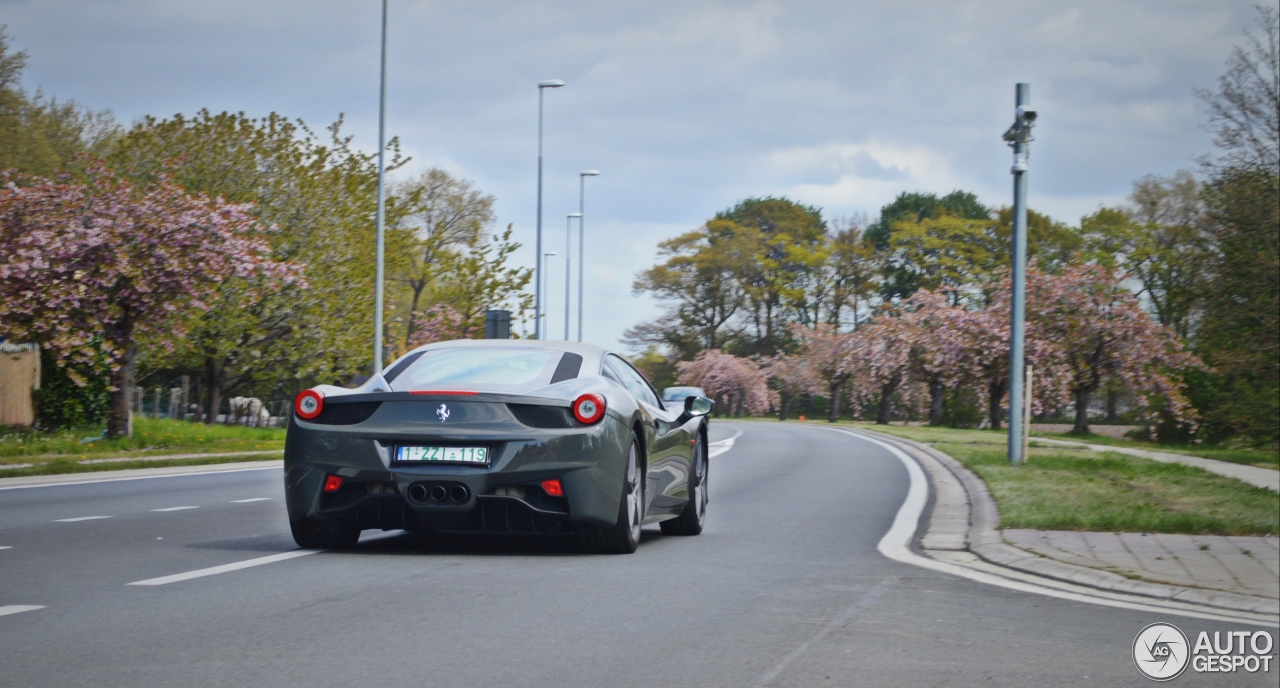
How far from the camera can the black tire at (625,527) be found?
829cm

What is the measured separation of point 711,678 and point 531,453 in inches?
117

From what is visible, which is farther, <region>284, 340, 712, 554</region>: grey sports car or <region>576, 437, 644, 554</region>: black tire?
<region>576, 437, 644, 554</region>: black tire

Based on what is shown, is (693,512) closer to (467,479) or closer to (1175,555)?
(467,479)

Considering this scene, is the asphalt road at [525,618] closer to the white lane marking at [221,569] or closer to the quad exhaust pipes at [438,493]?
the white lane marking at [221,569]

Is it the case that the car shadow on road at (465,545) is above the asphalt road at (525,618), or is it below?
below

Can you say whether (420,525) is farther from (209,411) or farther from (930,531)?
(209,411)

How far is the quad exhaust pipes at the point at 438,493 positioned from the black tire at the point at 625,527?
0.82m

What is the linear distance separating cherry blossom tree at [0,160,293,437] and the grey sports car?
56.0 feet

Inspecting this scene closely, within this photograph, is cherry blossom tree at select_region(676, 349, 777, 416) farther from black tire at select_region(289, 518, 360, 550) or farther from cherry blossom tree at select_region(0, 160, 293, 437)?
black tire at select_region(289, 518, 360, 550)

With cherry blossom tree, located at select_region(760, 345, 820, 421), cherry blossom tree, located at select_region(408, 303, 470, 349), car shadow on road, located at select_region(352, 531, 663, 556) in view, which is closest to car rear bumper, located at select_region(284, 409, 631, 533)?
car shadow on road, located at select_region(352, 531, 663, 556)

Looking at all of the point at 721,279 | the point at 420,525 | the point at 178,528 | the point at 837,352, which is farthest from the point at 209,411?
the point at 721,279

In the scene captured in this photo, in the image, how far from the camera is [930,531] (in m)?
10.8

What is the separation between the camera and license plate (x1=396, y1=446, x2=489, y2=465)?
7797mm

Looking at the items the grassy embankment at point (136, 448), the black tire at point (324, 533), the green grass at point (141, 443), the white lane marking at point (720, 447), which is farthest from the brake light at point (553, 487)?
the white lane marking at point (720, 447)
